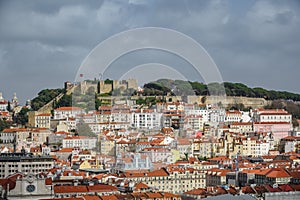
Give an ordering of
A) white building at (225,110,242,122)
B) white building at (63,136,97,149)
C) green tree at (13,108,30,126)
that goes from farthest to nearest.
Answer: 1. green tree at (13,108,30,126)
2. white building at (225,110,242,122)
3. white building at (63,136,97,149)

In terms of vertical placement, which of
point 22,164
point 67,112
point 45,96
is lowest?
point 22,164

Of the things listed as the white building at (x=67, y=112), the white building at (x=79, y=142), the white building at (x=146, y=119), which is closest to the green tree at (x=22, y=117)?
the white building at (x=67, y=112)

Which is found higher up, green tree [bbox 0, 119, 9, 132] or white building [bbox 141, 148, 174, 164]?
green tree [bbox 0, 119, 9, 132]

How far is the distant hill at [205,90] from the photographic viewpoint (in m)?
21.1

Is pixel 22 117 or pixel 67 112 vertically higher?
pixel 67 112

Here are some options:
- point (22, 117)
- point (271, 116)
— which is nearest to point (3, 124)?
point (22, 117)

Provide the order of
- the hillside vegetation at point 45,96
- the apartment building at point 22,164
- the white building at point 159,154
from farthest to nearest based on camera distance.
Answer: the hillside vegetation at point 45,96 → the white building at point 159,154 → the apartment building at point 22,164

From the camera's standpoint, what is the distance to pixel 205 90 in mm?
23109

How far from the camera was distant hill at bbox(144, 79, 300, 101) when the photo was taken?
21.1m

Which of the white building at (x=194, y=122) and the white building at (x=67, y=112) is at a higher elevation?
the white building at (x=67, y=112)

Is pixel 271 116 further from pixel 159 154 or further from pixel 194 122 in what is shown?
pixel 159 154

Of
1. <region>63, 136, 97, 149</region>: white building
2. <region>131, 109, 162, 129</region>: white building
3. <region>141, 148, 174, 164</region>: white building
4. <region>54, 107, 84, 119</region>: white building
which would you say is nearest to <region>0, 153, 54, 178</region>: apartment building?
<region>141, 148, 174, 164</region>: white building

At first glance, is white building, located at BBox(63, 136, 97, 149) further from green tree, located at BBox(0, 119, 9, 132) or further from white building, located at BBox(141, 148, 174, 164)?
green tree, located at BBox(0, 119, 9, 132)

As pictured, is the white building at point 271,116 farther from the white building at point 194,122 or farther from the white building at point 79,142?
the white building at point 79,142
